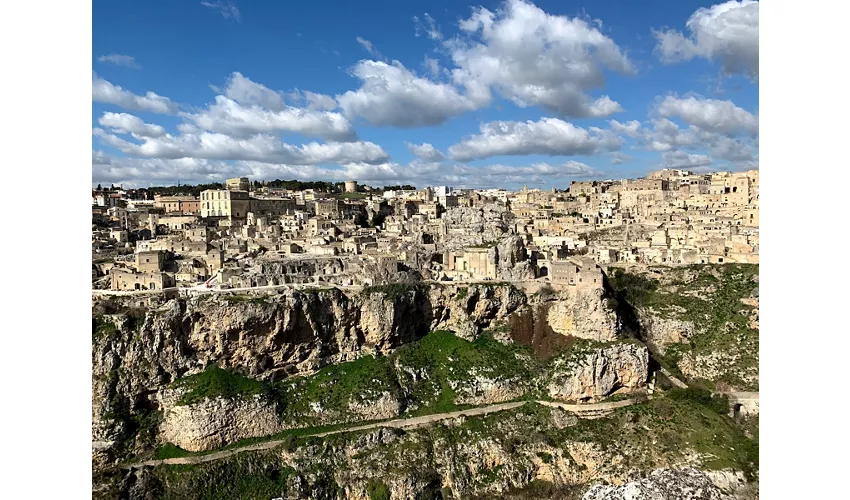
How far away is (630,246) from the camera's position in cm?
2506

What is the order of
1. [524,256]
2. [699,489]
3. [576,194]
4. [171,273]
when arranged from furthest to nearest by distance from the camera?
[576,194], [524,256], [171,273], [699,489]

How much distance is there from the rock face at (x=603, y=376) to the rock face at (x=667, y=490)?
5781 mm

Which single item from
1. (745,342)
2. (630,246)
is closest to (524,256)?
(630,246)

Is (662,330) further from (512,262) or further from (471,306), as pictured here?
(471,306)

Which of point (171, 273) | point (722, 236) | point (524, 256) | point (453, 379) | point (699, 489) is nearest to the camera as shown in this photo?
point (699, 489)

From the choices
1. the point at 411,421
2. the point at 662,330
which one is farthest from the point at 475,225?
the point at 411,421

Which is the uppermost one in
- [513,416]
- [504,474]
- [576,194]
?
[576,194]

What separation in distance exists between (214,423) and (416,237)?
12359 millimetres

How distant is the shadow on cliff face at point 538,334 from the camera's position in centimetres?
1889

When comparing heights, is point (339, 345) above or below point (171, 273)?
below

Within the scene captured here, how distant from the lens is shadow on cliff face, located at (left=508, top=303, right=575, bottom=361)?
1889cm

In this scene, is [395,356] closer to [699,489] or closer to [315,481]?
[315,481]

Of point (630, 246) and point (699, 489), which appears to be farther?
point (630, 246)

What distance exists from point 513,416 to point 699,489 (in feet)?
22.9
